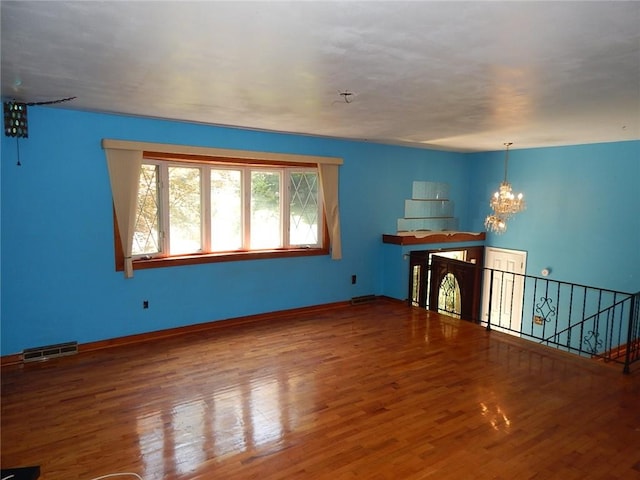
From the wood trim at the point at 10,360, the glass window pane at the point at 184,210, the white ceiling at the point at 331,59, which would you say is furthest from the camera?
the glass window pane at the point at 184,210

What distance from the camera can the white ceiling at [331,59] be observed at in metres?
1.85

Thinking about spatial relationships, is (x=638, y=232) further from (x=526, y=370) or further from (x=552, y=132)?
(x=526, y=370)

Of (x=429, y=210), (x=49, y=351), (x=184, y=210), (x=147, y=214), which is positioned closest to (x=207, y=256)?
(x=184, y=210)

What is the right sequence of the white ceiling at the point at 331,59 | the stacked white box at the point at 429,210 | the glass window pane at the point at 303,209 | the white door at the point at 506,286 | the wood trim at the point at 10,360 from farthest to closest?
the white door at the point at 506,286 → the stacked white box at the point at 429,210 → the glass window pane at the point at 303,209 → the wood trim at the point at 10,360 → the white ceiling at the point at 331,59

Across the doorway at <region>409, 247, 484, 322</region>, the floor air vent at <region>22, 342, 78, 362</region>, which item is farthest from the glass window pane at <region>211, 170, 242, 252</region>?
the doorway at <region>409, 247, 484, 322</region>

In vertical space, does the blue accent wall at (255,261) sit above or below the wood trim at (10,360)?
above

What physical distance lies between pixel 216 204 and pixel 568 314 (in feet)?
17.8

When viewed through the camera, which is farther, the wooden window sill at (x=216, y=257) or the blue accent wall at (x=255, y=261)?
the wooden window sill at (x=216, y=257)

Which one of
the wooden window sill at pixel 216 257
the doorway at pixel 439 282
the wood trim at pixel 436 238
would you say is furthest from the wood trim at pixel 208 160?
the doorway at pixel 439 282

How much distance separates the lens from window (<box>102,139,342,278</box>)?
4.39 meters

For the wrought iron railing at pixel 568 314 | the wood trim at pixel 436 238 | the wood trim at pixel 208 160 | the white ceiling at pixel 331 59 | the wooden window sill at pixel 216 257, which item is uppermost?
the white ceiling at pixel 331 59

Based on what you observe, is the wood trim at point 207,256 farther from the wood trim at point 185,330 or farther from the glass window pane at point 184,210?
the wood trim at point 185,330

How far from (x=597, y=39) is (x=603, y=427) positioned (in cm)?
257

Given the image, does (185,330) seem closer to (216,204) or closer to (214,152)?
(216,204)
